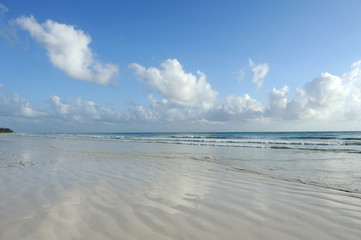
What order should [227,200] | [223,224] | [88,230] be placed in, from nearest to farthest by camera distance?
[88,230] → [223,224] → [227,200]

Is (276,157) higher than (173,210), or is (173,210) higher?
(173,210)

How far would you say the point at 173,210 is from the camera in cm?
376

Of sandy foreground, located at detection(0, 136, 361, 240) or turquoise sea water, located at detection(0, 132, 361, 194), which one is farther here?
turquoise sea water, located at detection(0, 132, 361, 194)

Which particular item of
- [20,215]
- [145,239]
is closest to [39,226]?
[20,215]

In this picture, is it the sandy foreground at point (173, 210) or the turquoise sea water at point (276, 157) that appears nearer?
the sandy foreground at point (173, 210)

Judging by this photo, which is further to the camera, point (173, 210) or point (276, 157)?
point (276, 157)

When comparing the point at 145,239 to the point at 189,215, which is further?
the point at 189,215

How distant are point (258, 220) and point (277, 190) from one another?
87.8 inches

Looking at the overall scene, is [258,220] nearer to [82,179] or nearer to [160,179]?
[160,179]

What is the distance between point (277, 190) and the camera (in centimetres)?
525

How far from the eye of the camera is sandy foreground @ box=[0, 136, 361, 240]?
9.55 ft

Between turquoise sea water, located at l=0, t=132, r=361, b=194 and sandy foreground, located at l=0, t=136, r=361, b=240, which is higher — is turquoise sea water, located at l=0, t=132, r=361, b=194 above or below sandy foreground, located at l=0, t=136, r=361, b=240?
below

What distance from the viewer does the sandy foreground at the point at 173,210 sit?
2912mm

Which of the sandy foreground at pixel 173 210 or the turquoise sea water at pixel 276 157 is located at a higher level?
the sandy foreground at pixel 173 210
